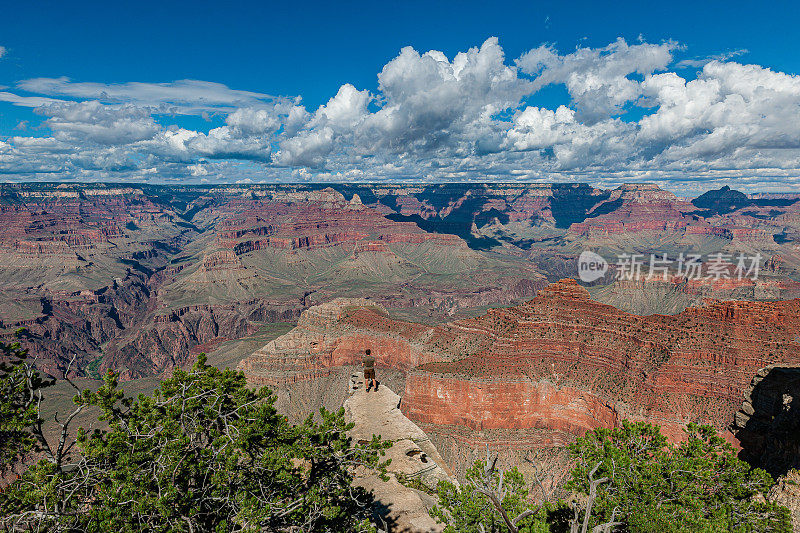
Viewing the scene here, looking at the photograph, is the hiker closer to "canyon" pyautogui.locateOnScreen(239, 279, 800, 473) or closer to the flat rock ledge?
the flat rock ledge

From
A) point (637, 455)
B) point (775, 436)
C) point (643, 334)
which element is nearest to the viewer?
point (637, 455)

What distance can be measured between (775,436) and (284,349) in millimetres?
105428

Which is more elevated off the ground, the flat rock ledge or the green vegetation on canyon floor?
the green vegetation on canyon floor

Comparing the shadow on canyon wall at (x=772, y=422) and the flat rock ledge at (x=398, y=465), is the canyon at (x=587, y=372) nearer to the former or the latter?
the shadow on canyon wall at (x=772, y=422)

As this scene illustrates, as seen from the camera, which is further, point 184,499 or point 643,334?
point 643,334

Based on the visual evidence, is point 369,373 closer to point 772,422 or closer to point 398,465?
point 398,465

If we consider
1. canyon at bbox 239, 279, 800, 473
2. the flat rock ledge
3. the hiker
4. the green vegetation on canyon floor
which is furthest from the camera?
the hiker

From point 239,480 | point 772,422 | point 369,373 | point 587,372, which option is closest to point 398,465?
point 369,373

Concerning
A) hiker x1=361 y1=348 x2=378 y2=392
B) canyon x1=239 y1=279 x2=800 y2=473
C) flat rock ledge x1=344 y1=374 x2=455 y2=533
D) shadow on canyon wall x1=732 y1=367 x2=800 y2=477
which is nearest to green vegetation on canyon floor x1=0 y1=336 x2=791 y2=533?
flat rock ledge x1=344 y1=374 x2=455 y2=533

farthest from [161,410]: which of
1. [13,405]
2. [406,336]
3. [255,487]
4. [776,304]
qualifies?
[776,304]

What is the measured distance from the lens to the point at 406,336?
335 feet

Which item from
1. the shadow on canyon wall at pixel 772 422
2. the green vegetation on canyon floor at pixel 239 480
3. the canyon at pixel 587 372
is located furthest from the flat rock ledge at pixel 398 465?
the shadow on canyon wall at pixel 772 422

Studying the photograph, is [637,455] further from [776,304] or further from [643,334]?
[776,304]

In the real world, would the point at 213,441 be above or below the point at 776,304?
above
